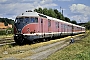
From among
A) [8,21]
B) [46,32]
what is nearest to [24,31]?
[46,32]

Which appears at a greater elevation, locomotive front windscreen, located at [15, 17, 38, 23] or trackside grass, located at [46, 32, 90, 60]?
locomotive front windscreen, located at [15, 17, 38, 23]

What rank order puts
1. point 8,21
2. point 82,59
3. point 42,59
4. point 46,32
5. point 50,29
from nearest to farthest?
point 82,59, point 42,59, point 46,32, point 50,29, point 8,21

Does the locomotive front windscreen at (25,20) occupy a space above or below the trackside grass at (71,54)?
above

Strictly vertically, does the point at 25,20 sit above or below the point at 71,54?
above

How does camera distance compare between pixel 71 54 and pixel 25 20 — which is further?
pixel 25 20

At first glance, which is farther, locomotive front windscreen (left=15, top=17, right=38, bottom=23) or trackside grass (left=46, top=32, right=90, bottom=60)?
locomotive front windscreen (left=15, top=17, right=38, bottom=23)

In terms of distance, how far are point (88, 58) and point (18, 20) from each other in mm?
12721

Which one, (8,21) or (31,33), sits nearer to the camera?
(31,33)

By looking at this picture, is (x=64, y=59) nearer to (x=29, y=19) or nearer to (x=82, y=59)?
(x=82, y=59)

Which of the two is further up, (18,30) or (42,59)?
(18,30)

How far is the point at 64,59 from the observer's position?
46.4 ft

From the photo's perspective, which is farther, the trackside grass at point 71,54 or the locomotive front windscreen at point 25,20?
the locomotive front windscreen at point 25,20

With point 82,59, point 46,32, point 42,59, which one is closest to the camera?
point 82,59

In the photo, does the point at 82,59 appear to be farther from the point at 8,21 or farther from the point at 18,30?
the point at 8,21
